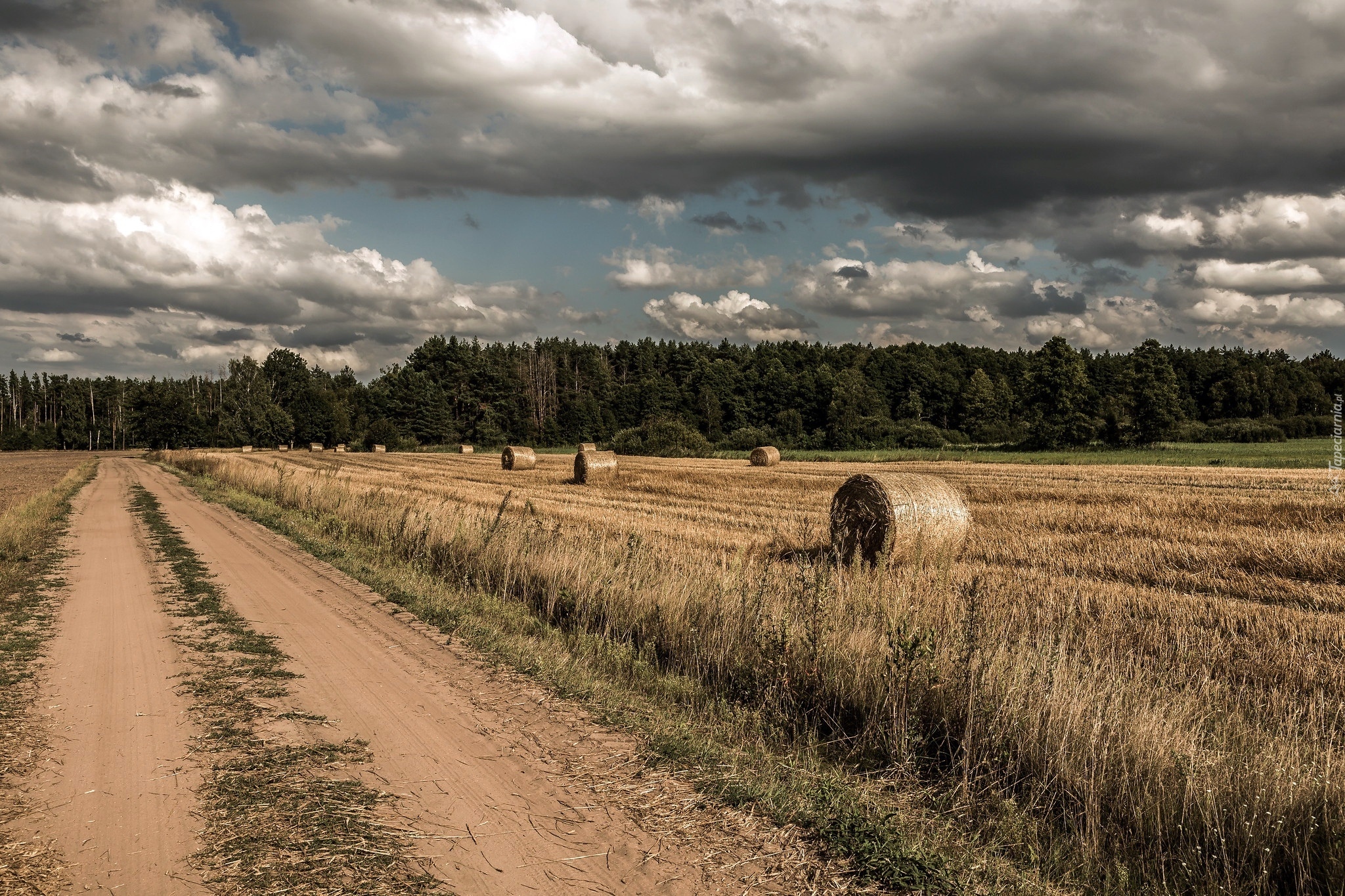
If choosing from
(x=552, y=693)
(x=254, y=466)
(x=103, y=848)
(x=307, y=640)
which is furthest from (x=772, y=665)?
(x=254, y=466)

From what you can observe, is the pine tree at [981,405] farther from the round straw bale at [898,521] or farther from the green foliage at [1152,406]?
the round straw bale at [898,521]

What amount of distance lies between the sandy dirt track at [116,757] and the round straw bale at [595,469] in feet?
71.8

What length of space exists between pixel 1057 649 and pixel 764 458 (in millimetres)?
34306

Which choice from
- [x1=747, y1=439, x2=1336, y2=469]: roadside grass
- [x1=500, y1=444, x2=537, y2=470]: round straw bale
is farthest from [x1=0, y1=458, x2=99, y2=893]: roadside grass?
[x1=747, y1=439, x2=1336, y2=469]: roadside grass

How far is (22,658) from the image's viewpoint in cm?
846

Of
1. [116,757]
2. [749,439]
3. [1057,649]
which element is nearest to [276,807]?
[116,757]

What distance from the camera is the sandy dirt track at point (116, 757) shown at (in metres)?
4.45

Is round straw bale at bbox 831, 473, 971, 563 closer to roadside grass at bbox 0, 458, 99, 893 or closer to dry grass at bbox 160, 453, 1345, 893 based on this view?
dry grass at bbox 160, 453, 1345, 893

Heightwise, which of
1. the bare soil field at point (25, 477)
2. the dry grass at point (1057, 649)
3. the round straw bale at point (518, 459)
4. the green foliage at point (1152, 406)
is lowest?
the bare soil field at point (25, 477)

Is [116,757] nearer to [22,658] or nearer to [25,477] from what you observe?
[22,658]

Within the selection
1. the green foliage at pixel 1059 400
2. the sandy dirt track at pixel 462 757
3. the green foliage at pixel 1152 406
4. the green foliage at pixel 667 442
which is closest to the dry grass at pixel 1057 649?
the sandy dirt track at pixel 462 757

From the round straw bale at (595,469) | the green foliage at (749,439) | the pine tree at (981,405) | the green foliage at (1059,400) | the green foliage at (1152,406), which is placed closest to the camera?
the round straw bale at (595,469)

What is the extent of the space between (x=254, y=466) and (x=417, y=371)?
76.7m

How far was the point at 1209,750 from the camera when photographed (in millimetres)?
4992
